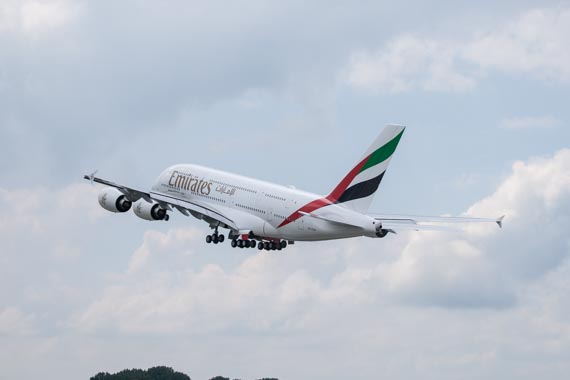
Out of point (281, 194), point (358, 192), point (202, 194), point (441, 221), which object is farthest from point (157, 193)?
point (441, 221)

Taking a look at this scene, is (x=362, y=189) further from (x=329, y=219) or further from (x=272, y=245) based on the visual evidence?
(x=272, y=245)

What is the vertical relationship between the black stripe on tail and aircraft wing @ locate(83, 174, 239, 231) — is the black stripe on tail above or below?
below

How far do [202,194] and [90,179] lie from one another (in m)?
12.6

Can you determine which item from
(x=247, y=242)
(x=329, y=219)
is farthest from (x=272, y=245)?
(x=329, y=219)

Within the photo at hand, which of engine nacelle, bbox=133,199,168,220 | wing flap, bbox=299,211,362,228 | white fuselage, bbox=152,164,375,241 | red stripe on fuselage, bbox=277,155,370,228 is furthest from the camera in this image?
engine nacelle, bbox=133,199,168,220

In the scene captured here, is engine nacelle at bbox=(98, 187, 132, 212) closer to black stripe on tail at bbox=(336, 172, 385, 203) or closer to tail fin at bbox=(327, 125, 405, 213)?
tail fin at bbox=(327, 125, 405, 213)

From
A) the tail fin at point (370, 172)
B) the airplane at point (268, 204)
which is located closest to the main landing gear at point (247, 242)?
the airplane at point (268, 204)

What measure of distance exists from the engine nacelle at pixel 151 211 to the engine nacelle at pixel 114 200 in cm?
124

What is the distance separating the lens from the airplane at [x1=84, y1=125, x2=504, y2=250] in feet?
342

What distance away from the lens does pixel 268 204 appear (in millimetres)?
110812

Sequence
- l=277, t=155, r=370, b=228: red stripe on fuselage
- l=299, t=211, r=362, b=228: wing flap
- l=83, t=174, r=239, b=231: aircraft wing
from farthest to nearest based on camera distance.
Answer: l=83, t=174, r=239, b=231: aircraft wing, l=277, t=155, r=370, b=228: red stripe on fuselage, l=299, t=211, r=362, b=228: wing flap

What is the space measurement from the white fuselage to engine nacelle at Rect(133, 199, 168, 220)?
67.2 inches

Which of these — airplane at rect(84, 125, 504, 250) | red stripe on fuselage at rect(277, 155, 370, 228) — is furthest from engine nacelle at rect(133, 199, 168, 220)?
red stripe on fuselage at rect(277, 155, 370, 228)

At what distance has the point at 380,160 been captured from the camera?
104312mm
